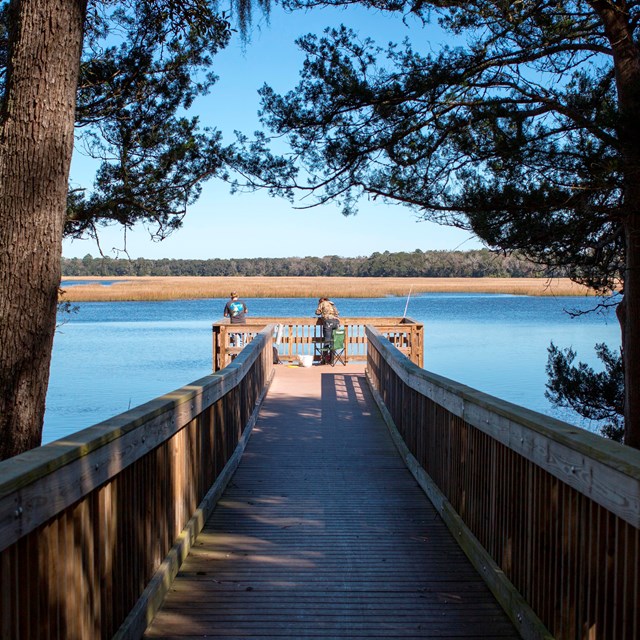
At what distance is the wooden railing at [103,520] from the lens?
6.93ft

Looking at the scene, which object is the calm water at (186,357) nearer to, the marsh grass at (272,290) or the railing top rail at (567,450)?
the marsh grass at (272,290)

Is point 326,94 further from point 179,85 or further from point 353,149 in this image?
point 179,85

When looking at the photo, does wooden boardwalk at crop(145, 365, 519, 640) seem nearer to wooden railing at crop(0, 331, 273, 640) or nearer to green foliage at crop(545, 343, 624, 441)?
wooden railing at crop(0, 331, 273, 640)

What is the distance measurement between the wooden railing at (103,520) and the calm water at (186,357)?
23.9 ft

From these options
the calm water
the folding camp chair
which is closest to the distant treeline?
the calm water

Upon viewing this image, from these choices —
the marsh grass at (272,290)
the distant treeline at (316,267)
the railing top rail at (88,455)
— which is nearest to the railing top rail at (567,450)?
the railing top rail at (88,455)

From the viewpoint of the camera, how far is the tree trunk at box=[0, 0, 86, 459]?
4.69 meters

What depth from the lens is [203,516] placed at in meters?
5.06

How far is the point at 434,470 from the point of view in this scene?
222 inches

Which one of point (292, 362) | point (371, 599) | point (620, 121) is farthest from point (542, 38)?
point (292, 362)

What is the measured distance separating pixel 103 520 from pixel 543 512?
1.73 meters

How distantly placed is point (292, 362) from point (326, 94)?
9894mm

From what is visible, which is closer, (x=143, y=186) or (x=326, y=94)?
(x=326, y=94)

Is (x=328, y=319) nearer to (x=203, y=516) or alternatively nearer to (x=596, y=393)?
(x=596, y=393)
